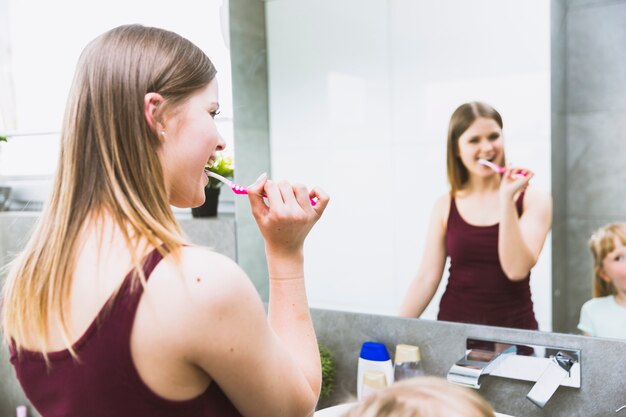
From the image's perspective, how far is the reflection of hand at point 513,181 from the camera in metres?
1.18

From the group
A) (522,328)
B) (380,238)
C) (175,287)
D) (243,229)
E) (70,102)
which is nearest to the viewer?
(175,287)

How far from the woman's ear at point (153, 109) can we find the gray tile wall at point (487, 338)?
0.86 metres

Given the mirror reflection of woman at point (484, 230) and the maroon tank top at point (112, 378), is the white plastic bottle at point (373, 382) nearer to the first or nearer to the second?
the mirror reflection of woman at point (484, 230)

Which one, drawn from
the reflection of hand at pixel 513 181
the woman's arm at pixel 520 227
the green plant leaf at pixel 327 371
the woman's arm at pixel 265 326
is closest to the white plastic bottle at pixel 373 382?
the green plant leaf at pixel 327 371

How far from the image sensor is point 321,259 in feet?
4.78

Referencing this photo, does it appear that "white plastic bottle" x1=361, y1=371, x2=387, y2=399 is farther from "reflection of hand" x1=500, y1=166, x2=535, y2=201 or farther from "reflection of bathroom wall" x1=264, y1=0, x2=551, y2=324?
"reflection of hand" x1=500, y1=166, x2=535, y2=201

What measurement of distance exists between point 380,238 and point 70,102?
86cm

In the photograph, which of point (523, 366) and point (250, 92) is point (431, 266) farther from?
point (250, 92)

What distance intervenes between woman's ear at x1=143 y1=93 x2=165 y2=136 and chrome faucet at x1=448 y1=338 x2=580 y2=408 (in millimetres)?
860

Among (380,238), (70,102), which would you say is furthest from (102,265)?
(380,238)

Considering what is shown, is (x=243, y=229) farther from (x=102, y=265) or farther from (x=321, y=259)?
(x=102, y=265)

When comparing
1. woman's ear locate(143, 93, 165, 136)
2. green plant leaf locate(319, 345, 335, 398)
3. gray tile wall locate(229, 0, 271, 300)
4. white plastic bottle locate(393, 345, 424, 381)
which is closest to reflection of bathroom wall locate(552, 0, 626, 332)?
white plastic bottle locate(393, 345, 424, 381)

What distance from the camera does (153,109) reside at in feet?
2.17

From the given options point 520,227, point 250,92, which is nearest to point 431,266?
point 520,227
